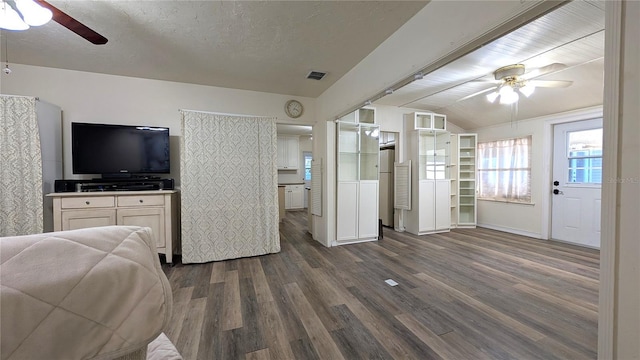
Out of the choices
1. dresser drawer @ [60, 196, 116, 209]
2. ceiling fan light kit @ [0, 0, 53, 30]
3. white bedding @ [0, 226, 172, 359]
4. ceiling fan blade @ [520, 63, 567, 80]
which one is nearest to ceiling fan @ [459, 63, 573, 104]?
ceiling fan blade @ [520, 63, 567, 80]

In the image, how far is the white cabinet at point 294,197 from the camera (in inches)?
290

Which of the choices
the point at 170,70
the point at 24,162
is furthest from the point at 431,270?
the point at 24,162

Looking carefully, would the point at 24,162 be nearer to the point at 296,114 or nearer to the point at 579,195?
the point at 296,114

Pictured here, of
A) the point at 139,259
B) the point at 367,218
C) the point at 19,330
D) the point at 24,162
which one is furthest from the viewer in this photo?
the point at 367,218

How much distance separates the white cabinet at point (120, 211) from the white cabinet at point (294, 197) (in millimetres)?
4368

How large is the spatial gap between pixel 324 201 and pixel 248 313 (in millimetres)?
2082

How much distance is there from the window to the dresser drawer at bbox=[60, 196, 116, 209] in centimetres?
688

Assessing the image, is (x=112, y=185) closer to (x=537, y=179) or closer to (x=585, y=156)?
(x=537, y=179)

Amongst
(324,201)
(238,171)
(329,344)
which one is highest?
(238,171)

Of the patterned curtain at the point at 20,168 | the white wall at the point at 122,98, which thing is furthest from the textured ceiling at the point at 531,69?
the patterned curtain at the point at 20,168

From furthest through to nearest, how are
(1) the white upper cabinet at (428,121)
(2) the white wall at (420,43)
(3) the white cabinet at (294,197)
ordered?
(3) the white cabinet at (294,197) < (1) the white upper cabinet at (428,121) < (2) the white wall at (420,43)

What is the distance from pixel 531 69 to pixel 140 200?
519 cm

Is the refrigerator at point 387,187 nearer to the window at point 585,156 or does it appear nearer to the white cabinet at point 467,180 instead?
the white cabinet at point 467,180

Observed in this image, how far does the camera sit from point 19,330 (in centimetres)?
41
